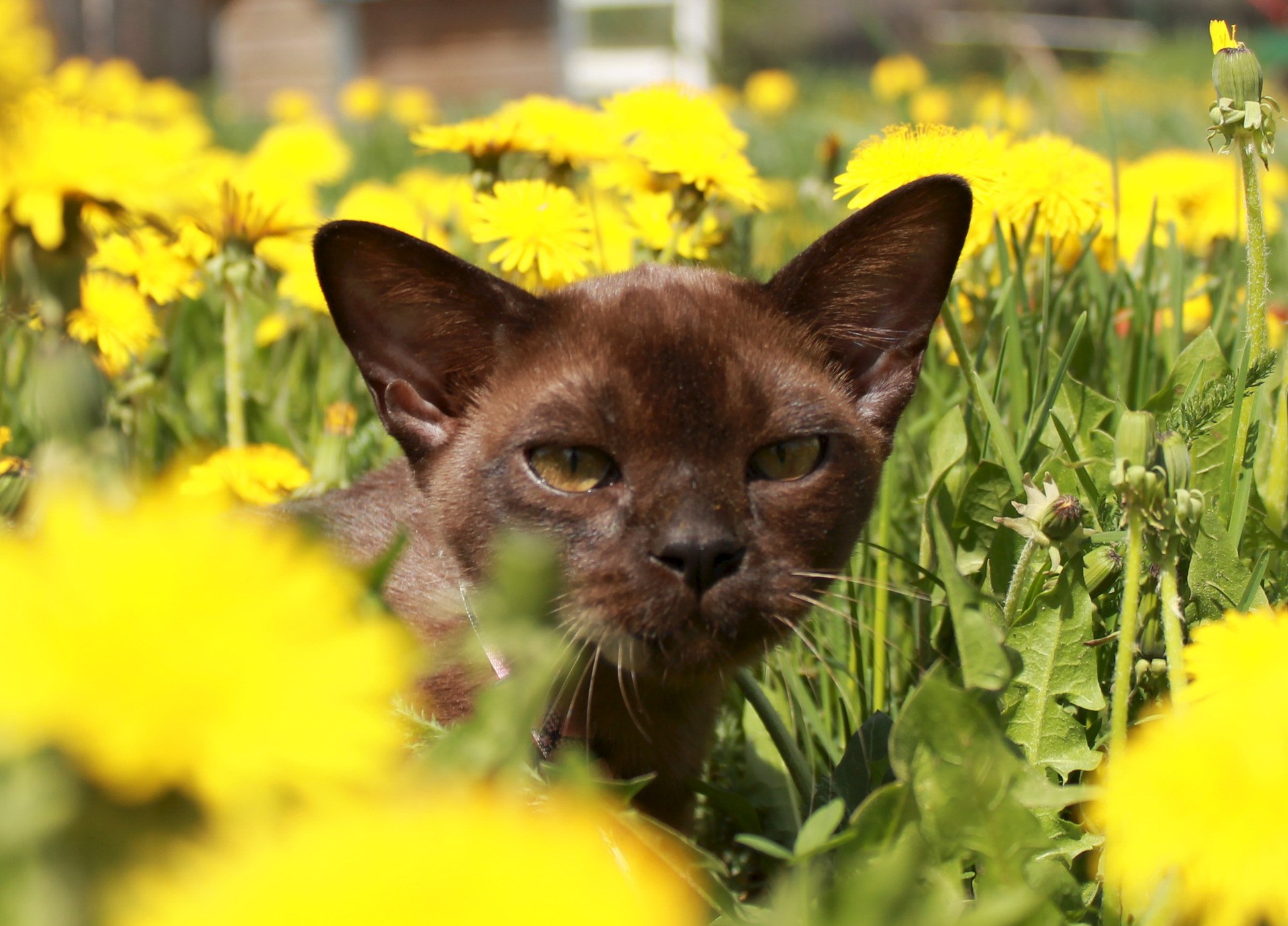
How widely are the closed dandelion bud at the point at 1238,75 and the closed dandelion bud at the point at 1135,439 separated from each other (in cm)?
39

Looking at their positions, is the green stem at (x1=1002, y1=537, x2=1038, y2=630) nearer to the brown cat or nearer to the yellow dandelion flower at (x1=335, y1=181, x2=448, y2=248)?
the brown cat

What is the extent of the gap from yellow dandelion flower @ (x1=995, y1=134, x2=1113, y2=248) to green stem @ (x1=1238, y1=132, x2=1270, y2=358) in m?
0.36

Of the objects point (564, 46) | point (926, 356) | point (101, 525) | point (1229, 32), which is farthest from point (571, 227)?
point (564, 46)

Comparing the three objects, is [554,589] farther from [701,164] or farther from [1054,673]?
[701,164]

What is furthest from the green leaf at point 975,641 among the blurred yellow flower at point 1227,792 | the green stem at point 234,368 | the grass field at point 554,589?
the green stem at point 234,368

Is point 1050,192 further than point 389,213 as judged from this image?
No

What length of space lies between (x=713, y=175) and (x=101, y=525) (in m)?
1.28

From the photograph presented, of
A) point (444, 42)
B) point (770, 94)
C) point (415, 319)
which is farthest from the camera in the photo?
point (444, 42)

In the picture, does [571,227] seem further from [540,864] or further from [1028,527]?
[540,864]

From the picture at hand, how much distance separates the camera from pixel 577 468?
3.81 feet

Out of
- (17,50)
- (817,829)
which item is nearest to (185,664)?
(17,50)

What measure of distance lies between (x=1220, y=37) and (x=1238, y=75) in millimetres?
77

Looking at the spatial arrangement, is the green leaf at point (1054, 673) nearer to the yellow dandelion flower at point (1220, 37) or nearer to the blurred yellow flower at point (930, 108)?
the yellow dandelion flower at point (1220, 37)

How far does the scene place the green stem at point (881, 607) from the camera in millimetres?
1264
